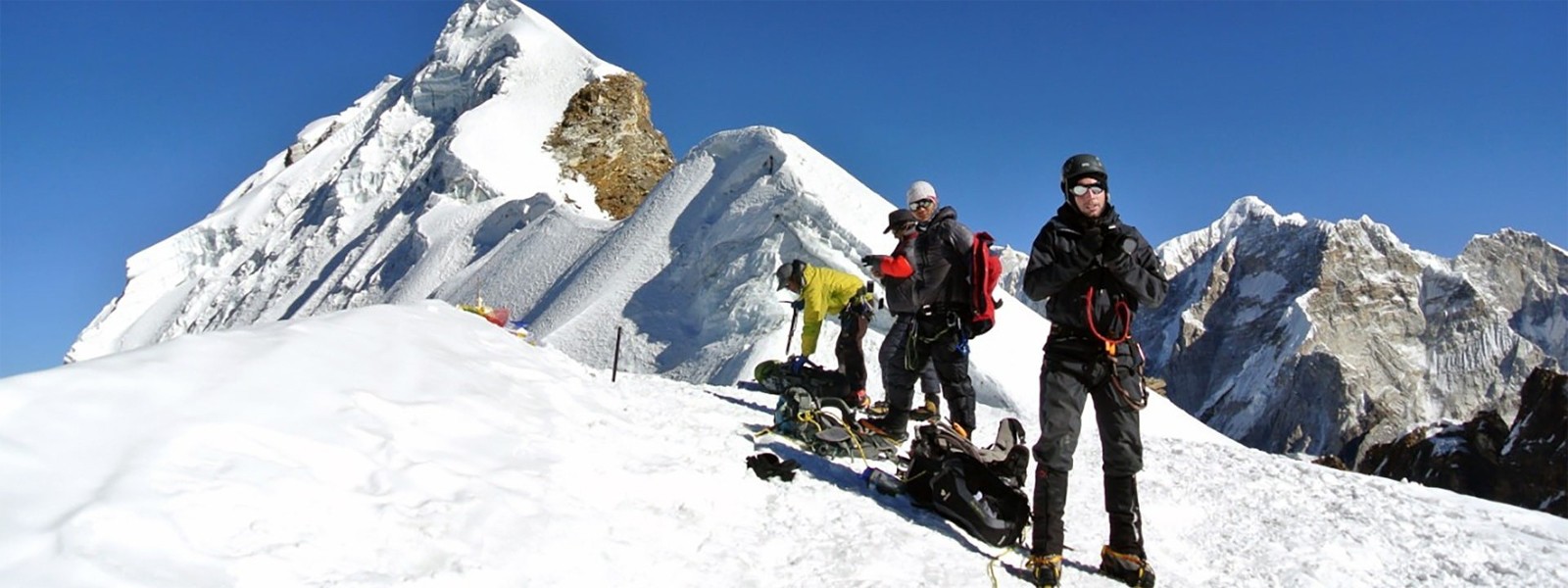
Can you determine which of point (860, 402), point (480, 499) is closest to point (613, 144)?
point (860, 402)

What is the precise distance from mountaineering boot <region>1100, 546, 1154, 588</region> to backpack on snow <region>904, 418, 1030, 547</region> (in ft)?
1.56

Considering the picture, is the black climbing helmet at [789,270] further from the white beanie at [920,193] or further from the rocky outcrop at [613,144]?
the rocky outcrop at [613,144]

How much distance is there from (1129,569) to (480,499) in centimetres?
304

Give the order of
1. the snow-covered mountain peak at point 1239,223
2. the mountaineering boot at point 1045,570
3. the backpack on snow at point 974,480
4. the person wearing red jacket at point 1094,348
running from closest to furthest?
1. the mountaineering boot at point 1045,570
2. the person wearing red jacket at point 1094,348
3. the backpack on snow at point 974,480
4. the snow-covered mountain peak at point 1239,223

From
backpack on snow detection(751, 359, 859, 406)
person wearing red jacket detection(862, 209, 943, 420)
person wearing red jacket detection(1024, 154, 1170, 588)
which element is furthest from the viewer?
backpack on snow detection(751, 359, 859, 406)

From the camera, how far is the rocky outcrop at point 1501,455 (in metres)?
23.8

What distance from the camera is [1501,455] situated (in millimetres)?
26562

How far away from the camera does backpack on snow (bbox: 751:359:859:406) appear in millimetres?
8672

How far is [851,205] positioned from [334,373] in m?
12.9

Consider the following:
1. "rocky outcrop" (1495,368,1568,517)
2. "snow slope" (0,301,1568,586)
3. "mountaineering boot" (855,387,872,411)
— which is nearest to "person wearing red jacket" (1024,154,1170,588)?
"snow slope" (0,301,1568,586)

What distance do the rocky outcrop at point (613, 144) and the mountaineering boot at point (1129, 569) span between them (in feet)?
101

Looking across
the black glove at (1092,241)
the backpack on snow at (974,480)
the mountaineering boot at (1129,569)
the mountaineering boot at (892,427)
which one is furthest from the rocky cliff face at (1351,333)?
the black glove at (1092,241)

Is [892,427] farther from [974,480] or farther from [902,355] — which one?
[974,480]

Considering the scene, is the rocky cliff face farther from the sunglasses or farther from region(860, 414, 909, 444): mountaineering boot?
the sunglasses
